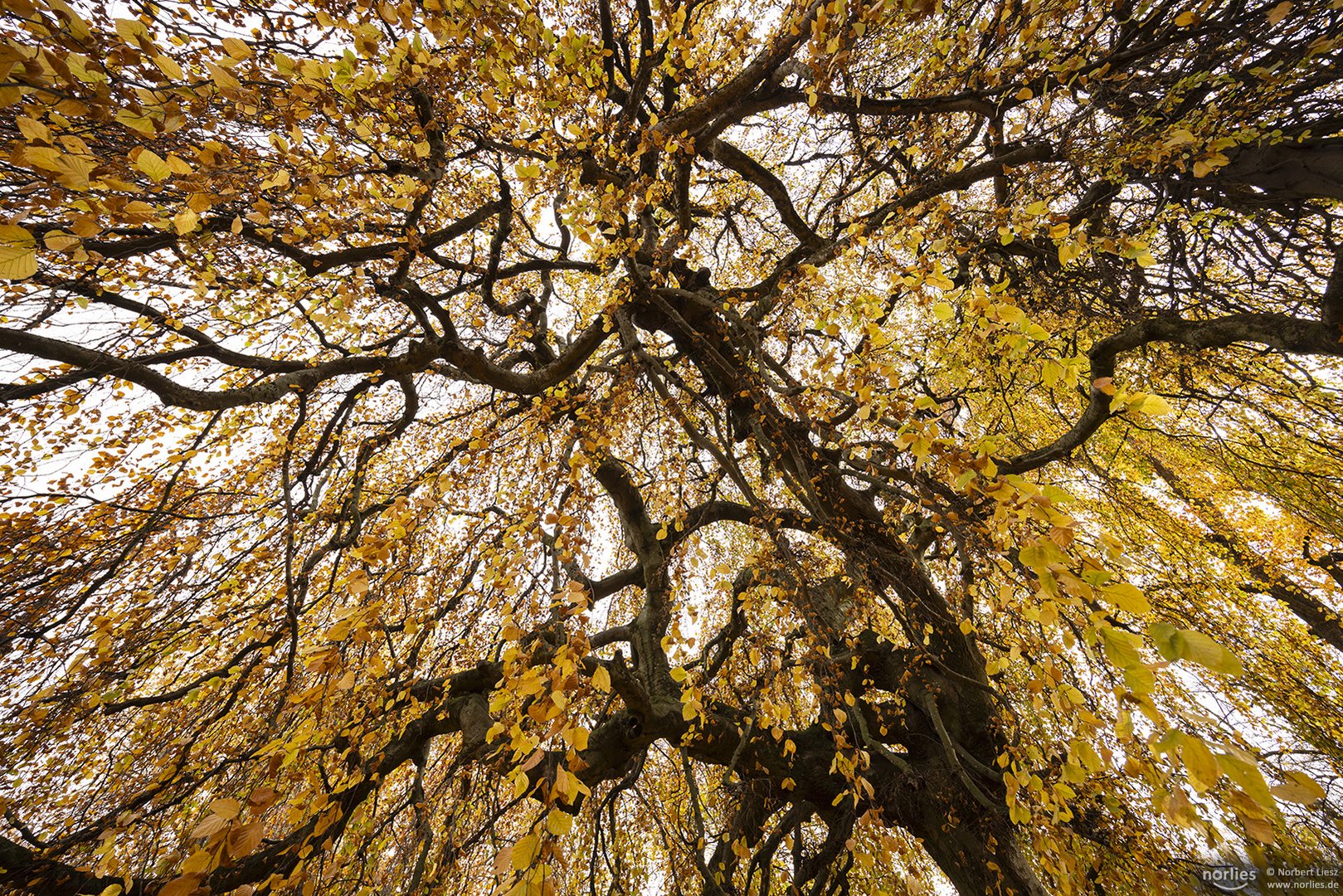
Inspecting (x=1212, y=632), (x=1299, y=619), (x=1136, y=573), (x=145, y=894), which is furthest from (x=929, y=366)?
(x=145, y=894)

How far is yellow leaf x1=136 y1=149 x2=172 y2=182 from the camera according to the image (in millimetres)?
1376

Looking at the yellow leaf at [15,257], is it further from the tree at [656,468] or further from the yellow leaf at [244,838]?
the yellow leaf at [244,838]

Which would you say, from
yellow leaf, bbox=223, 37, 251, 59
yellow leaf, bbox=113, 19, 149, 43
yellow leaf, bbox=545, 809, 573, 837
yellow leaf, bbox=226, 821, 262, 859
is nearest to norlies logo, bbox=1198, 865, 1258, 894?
yellow leaf, bbox=545, 809, 573, 837

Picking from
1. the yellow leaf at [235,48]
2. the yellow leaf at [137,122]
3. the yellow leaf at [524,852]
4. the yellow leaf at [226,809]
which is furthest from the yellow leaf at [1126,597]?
the yellow leaf at [137,122]

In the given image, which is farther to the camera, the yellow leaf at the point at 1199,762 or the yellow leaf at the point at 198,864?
the yellow leaf at the point at 198,864

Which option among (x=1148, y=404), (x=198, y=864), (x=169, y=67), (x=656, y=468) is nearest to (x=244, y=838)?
(x=198, y=864)

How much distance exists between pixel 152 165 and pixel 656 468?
14.2 feet

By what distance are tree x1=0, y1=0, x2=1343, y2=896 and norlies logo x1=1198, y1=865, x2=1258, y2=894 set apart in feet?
0.38

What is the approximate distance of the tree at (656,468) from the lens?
5.91 feet

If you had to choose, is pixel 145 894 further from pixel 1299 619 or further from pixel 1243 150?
pixel 1299 619

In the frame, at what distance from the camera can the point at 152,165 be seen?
1.42 metres

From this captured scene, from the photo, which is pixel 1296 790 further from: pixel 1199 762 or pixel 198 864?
pixel 198 864

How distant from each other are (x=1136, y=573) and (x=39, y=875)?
773 centimetres

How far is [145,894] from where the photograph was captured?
1.94 metres
